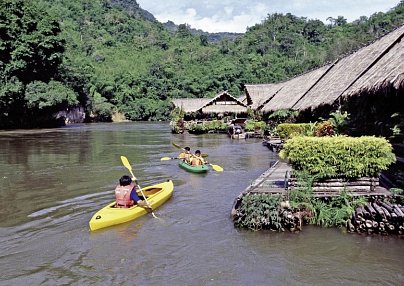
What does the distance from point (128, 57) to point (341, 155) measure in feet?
299

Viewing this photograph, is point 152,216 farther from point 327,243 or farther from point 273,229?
point 327,243

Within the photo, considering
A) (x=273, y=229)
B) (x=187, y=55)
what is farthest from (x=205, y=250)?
(x=187, y=55)

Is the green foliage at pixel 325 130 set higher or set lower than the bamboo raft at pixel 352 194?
higher

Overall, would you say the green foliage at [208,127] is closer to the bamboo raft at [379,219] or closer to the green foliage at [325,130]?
the green foliage at [325,130]

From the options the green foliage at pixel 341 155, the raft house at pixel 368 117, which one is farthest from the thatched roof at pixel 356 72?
the green foliage at pixel 341 155

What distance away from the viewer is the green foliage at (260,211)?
883cm

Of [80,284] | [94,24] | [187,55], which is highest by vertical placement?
[94,24]

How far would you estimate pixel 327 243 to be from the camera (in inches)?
330

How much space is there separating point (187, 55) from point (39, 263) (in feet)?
290

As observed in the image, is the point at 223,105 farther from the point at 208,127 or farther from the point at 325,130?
the point at 325,130

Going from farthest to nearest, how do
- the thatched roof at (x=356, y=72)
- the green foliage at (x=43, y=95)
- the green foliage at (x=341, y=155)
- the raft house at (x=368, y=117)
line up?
the green foliage at (x=43, y=95)
the thatched roof at (x=356, y=72)
the green foliage at (x=341, y=155)
the raft house at (x=368, y=117)

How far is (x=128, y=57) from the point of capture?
3780 inches

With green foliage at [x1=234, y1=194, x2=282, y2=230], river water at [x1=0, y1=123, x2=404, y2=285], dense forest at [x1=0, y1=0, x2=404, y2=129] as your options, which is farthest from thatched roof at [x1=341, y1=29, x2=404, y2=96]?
dense forest at [x1=0, y1=0, x2=404, y2=129]

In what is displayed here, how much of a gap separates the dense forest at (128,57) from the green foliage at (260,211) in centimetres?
4183
